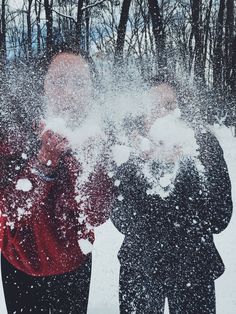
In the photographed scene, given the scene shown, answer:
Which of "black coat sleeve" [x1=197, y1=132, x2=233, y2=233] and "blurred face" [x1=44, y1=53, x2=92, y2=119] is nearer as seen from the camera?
"blurred face" [x1=44, y1=53, x2=92, y2=119]

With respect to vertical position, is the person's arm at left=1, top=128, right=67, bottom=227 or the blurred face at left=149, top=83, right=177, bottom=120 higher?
the blurred face at left=149, top=83, right=177, bottom=120

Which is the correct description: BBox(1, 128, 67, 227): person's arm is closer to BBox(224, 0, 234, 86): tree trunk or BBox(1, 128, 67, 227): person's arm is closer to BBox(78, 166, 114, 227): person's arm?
BBox(78, 166, 114, 227): person's arm

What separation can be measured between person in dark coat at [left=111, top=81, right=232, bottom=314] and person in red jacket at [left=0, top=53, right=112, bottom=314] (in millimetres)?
171

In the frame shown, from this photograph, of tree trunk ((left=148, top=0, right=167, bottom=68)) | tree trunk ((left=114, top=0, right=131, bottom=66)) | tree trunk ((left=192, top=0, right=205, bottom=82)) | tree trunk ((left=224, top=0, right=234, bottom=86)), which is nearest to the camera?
tree trunk ((left=148, top=0, right=167, bottom=68))

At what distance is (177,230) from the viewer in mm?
1892

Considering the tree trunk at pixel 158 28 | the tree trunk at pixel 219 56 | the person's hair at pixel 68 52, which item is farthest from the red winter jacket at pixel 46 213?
the tree trunk at pixel 219 56

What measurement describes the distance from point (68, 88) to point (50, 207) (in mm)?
499

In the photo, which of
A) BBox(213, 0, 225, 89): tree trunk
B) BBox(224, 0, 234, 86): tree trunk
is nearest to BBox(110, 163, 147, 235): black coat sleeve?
BBox(224, 0, 234, 86): tree trunk

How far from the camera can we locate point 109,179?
177cm

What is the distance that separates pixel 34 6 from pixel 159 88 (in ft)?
64.0

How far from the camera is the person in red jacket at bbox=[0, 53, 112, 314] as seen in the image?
63.0 inches

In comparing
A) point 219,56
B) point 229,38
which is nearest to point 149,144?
point 229,38

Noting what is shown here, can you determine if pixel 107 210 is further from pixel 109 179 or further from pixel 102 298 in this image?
pixel 102 298

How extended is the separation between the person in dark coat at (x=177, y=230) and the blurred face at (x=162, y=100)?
20cm
